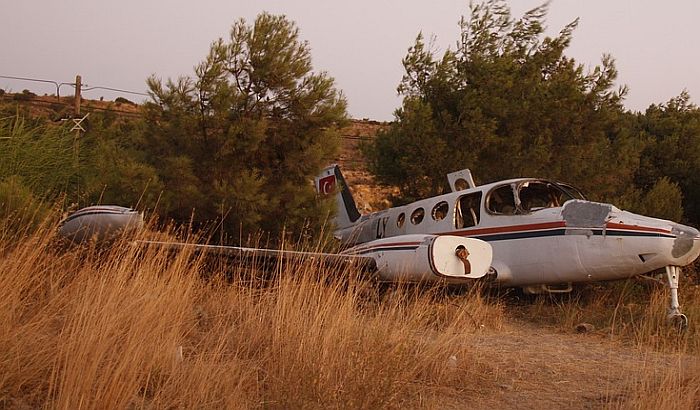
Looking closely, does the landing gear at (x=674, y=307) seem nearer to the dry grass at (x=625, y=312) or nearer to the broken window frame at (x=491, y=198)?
the dry grass at (x=625, y=312)

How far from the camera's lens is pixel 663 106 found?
20562 mm

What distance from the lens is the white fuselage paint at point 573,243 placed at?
8.14 m

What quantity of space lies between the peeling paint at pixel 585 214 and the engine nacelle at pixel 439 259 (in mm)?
1658

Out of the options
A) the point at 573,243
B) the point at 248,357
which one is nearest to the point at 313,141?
the point at 573,243

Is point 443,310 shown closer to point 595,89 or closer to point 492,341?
point 492,341

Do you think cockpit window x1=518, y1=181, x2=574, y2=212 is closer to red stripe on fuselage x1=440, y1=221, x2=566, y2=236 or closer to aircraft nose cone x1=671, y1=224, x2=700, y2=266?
red stripe on fuselage x1=440, y1=221, x2=566, y2=236

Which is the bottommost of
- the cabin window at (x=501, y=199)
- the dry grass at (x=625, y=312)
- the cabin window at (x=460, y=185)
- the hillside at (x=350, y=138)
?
the dry grass at (x=625, y=312)

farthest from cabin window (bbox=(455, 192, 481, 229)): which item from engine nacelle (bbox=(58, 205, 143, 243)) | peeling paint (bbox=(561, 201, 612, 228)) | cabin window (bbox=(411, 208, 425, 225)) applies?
engine nacelle (bbox=(58, 205, 143, 243))

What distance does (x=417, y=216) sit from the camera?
11.3 metres

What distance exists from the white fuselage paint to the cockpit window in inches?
15.7

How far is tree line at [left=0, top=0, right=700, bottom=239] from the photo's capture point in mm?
9984

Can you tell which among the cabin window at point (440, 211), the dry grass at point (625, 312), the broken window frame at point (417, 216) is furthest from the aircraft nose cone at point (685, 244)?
the broken window frame at point (417, 216)

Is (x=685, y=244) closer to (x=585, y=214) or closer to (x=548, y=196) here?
(x=585, y=214)

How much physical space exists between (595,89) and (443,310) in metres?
9.50
